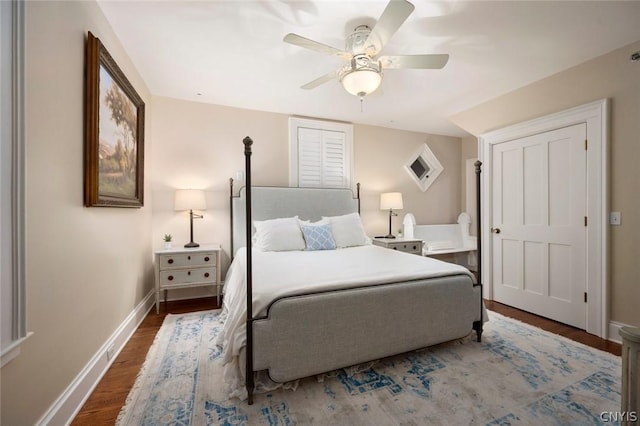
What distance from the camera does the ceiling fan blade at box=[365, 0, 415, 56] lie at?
146 cm

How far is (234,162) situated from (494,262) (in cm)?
367

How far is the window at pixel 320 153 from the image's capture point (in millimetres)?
3908

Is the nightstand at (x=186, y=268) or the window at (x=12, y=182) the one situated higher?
the window at (x=12, y=182)

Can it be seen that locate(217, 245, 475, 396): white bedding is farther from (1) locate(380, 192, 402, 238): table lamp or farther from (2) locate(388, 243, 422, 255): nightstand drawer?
(1) locate(380, 192, 402, 238): table lamp

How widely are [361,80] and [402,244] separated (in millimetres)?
2596

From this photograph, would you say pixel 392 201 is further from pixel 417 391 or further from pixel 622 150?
pixel 417 391

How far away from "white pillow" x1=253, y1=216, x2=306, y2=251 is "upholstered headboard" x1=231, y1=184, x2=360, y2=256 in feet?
0.99

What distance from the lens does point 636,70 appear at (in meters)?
2.21

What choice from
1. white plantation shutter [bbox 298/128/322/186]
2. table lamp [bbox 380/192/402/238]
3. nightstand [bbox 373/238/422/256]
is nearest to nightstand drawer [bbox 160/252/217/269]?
white plantation shutter [bbox 298/128/322/186]

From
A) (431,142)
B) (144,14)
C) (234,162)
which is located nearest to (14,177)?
(144,14)

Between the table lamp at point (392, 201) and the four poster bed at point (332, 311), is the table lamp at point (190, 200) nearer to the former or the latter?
the four poster bed at point (332, 311)

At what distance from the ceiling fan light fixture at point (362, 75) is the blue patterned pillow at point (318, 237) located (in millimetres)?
1690

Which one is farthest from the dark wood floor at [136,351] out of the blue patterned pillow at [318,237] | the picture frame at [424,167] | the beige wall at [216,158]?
the picture frame at [424,167]

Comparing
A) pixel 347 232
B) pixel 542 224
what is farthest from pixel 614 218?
pixel 347 232
